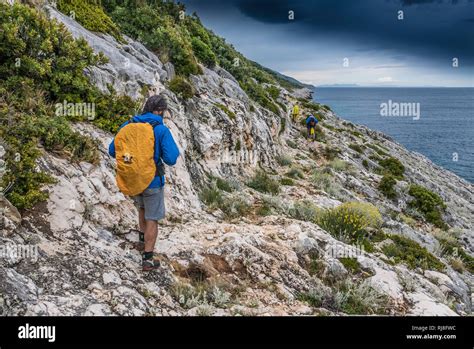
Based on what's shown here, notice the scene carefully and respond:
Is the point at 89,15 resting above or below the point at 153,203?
above

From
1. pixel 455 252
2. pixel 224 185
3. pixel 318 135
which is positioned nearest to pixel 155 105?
pixel 224 185

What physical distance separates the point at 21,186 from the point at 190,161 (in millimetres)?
5648

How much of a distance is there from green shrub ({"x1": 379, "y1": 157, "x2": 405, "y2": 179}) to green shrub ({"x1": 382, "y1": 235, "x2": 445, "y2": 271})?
1451cm

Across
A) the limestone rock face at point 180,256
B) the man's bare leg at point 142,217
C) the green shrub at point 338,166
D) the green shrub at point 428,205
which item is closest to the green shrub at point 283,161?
the green shrub at point 338,166

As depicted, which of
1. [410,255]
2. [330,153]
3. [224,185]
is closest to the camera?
[410,255]

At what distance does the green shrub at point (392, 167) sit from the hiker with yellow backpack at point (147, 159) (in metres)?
21.5

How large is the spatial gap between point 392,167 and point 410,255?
1688 cm

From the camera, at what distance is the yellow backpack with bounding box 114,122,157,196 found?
4969 mm

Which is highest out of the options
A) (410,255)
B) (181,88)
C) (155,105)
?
(181,88)

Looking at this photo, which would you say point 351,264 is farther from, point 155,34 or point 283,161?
→ point 155,34

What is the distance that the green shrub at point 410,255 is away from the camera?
9156mm

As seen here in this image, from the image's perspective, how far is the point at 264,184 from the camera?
1282cm

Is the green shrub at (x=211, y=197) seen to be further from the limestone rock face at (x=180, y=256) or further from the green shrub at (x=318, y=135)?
the green shrub at (x=318, y=135)
